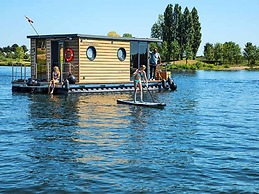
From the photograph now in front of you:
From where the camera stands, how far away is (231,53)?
11238 centimetres

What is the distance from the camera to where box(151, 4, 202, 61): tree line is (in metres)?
108

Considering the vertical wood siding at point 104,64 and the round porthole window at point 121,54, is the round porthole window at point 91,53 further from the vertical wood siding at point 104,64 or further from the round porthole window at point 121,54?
the round porthole window at point 121,54

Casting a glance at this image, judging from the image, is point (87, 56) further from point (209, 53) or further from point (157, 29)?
point (157, 29)

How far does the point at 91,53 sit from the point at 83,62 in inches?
40.3

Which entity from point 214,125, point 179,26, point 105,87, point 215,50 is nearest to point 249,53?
point 215,50

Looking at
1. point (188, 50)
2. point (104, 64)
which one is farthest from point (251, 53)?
point (104, 64)

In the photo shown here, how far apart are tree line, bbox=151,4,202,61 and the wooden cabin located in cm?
7479

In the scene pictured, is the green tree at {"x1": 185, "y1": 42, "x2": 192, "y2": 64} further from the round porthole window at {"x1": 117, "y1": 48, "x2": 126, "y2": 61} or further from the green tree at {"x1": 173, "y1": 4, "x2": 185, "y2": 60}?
the round porthole window at {"x1": 117, "y1": 48, "x2": 126, "y2": 61}

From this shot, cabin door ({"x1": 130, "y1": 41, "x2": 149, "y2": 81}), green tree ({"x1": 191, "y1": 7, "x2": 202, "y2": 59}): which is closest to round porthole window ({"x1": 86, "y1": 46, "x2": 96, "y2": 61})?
cabin door ({"x1": 130, "y1": 41, "x2": 149, "y2": 81})

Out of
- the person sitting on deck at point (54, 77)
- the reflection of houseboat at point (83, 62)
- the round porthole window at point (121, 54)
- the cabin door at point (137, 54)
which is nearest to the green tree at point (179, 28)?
the cabin door at point (137, 54)

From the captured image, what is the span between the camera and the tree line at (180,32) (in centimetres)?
10756

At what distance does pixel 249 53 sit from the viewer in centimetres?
11456

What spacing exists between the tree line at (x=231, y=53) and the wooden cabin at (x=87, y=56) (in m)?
82.7

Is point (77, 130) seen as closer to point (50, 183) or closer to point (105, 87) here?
point (50, 183)
